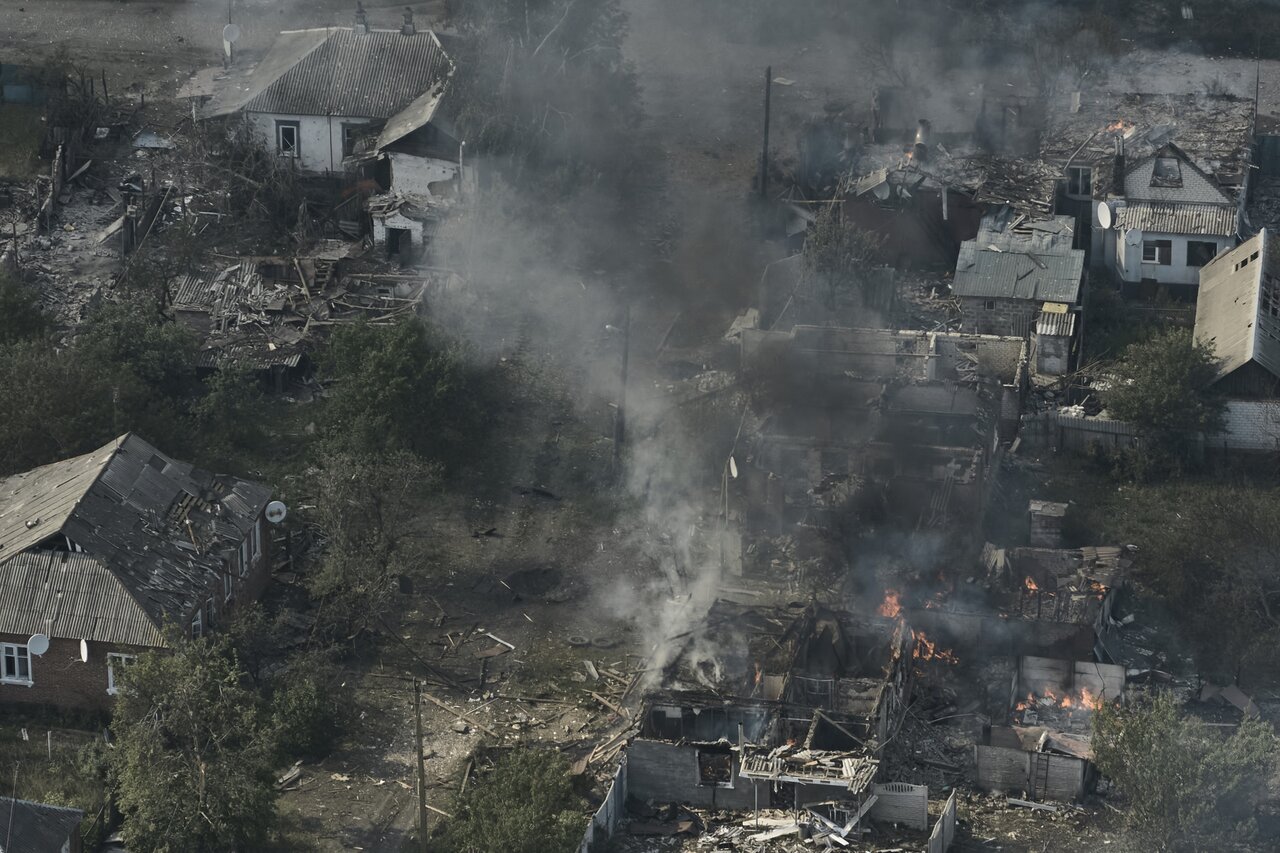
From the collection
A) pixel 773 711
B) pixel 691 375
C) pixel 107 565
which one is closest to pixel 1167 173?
pixel 691 375

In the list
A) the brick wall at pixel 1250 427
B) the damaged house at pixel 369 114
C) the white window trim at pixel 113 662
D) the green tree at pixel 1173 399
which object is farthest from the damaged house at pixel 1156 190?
the white window trim at pixel 113 662

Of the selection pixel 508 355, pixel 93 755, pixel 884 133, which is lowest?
pixel 93 755

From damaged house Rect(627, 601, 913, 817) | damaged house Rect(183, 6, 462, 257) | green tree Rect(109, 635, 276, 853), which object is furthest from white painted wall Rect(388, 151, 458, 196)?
green tree Rect(109, 635, 276, 853)

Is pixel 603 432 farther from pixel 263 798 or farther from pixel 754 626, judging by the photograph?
pixel 263 798

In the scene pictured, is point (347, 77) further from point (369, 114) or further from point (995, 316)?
point (995, 316)

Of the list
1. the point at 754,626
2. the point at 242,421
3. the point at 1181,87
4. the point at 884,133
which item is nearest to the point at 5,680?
the point at 242,421

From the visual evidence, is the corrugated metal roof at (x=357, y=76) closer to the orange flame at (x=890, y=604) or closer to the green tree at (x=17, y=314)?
the green tree at (x=17, y=314)

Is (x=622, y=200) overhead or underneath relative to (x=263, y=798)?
overhead
